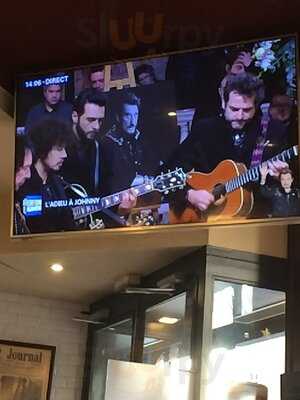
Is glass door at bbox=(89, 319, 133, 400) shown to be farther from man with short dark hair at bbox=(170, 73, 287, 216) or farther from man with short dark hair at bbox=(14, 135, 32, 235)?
man with short dark hair at bbox=(170, 73, 287, 216)

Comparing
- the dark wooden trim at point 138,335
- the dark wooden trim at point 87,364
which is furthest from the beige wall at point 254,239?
the dark wooden trim at point 87,364

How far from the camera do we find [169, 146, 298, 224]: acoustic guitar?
2297 millimetres

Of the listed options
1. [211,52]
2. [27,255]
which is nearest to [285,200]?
[211,52]

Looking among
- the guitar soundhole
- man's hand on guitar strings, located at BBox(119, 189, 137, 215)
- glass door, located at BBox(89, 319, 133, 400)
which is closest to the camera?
the guitar soundhole

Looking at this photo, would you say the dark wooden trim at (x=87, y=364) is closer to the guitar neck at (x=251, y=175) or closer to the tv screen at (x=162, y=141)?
the tv screen at (x=162, y=141)

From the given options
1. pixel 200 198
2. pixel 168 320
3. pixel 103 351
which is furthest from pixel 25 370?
pixel 200 198

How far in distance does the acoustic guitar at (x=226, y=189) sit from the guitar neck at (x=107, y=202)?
13cm

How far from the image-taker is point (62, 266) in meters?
4.47

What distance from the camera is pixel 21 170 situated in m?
2.66

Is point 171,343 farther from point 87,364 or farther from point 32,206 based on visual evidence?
point 32,206

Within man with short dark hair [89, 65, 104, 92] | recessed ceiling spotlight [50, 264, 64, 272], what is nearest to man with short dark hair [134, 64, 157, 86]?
man with short dark hair [89, 65, 104, 92]

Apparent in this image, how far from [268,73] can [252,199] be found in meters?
0.45

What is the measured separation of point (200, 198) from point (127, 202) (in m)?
0.27

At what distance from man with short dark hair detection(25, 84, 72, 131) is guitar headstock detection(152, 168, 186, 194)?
458mm
